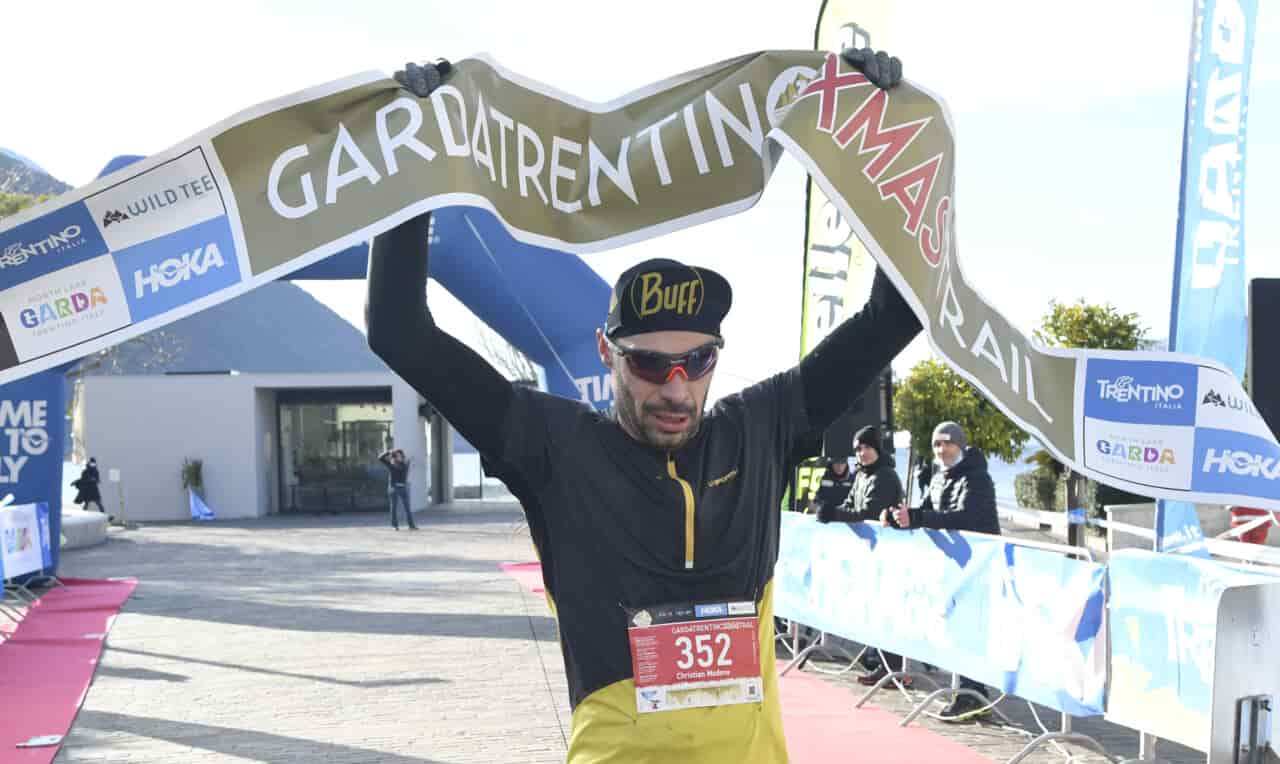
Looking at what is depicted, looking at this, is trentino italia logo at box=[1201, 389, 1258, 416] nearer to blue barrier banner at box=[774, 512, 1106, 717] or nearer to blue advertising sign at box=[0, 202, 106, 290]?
blue barrier banner at box=[774, 512, 1106, 717]

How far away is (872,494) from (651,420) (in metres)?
7.14

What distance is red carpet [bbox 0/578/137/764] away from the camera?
→ 8383 mm

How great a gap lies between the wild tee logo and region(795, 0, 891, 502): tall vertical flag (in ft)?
29.2

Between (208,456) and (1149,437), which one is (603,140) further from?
(208,456)

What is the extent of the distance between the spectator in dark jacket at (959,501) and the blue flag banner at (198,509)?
28573mm

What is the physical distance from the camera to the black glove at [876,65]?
2965 millimetres

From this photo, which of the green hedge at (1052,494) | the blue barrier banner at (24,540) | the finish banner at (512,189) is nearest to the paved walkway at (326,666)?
the blue barrier banner at (24,540)

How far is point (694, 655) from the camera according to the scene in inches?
96.5

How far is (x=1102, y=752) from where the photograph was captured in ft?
22.0

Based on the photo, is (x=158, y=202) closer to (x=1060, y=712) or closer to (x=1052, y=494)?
(x=1060, y=712)

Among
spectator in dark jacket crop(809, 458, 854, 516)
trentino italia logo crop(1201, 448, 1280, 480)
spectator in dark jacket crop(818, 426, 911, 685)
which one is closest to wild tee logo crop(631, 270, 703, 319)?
trentino italia logo crop(1201, 448, 1280, 480)

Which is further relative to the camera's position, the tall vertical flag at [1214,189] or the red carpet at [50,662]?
the tall vertical flag at [1214,189]

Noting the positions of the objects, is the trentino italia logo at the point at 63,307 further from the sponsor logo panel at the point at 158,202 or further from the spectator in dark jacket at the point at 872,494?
the spectator in dark jacket at the point at 872,494

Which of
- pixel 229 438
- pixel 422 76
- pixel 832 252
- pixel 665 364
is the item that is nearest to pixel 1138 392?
pixel 665 364
